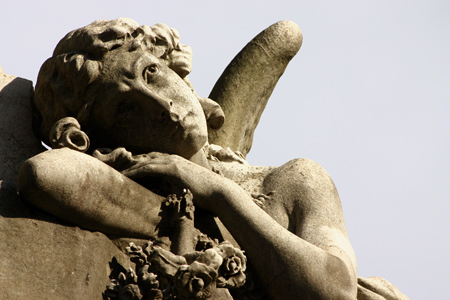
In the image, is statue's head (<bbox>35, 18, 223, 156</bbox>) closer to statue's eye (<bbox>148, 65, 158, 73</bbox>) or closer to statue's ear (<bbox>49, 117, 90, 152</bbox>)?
statue's eye (<bbox>148, 65, 158, 73</bbox>)

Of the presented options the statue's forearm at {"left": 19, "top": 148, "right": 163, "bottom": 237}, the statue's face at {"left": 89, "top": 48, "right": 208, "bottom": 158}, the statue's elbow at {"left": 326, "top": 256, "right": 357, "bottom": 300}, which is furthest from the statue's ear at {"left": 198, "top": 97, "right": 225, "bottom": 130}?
the statue's elbow at {"left": 326, "top": 256, "right": 357, "bottom": 300}

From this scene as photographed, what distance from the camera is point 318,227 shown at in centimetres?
651

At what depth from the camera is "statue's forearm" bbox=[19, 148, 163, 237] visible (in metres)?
5.56

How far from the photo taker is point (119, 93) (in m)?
6.39

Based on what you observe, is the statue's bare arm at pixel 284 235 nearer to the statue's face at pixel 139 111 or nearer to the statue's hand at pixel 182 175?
the statue's hand at pixel 182 175

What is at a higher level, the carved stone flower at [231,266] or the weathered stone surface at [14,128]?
the carved stone flower at [231,266]

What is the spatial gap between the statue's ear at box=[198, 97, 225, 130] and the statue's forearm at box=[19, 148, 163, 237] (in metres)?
1.41

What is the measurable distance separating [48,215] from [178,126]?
1.22 meters

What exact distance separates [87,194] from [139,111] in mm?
961

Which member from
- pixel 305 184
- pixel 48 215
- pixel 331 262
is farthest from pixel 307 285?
pixel 48 215

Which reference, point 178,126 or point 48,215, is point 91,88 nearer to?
point 178,126

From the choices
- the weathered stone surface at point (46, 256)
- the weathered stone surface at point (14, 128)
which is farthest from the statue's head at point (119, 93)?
the weathered stone surface at point (46, 256)

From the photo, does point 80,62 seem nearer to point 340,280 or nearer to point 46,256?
point 46,256

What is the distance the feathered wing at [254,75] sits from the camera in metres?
9.06
